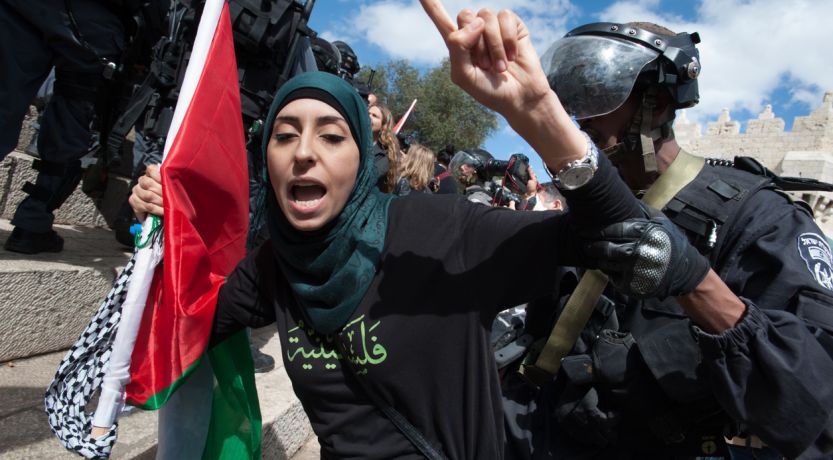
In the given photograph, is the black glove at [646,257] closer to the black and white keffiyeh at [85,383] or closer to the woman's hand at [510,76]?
the woman's hand at [510,76]

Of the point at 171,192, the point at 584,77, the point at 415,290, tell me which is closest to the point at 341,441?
the point at 415,290

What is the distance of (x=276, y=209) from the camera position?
172 centimetres

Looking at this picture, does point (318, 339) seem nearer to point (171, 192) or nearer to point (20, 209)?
point (171, 192)

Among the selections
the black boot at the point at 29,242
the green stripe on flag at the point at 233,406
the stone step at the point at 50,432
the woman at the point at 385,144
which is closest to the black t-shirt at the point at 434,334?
the green stripe on flag at the point at 233,406

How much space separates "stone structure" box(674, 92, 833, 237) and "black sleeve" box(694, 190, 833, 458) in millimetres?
39452

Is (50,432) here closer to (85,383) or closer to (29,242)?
(85,383)

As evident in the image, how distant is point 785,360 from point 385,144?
3607 millimetres

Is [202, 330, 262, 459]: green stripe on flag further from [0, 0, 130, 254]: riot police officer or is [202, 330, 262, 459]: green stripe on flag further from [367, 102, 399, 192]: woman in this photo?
[367, 102, 399, 192]: woman

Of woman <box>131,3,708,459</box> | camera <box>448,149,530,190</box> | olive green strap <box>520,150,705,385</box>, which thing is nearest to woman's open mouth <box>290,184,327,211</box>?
woman <box>131,3,708,459</box>

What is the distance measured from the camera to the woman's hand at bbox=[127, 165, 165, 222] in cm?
180

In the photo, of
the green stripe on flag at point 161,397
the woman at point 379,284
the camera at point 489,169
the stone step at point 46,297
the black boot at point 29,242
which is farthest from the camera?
the camera at point 489,169

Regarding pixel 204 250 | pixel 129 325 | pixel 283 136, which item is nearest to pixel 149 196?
pixel 204 250

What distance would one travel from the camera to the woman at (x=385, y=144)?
4.14 meters

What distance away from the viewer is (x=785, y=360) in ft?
3.85
